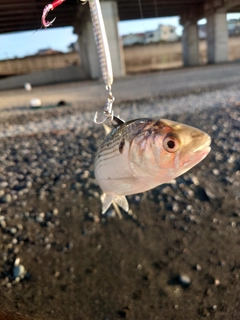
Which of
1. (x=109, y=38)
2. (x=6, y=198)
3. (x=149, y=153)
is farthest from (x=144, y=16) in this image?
(x=149, y=153)

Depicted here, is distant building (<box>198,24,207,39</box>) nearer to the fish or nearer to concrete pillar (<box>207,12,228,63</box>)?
concrete pillar (<box>207,12,228,63</box>)

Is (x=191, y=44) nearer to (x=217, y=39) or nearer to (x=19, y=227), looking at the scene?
(x=217, y=39)

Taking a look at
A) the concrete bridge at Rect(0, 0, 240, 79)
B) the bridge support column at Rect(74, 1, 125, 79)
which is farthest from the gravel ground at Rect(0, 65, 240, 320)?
the bridge support column at Rect(74, 1, 125, 79)

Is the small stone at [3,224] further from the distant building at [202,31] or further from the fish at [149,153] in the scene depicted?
the distant building at [202,31]

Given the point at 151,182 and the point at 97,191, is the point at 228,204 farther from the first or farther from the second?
the point at 151,182

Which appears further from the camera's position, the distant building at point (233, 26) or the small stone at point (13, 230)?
the distant building at point (233, 26)

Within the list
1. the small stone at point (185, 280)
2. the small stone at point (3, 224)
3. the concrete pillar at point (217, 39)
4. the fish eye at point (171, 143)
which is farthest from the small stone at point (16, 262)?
the concrete pillar at point (217, 39)

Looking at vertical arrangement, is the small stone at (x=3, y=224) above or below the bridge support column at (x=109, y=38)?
above
